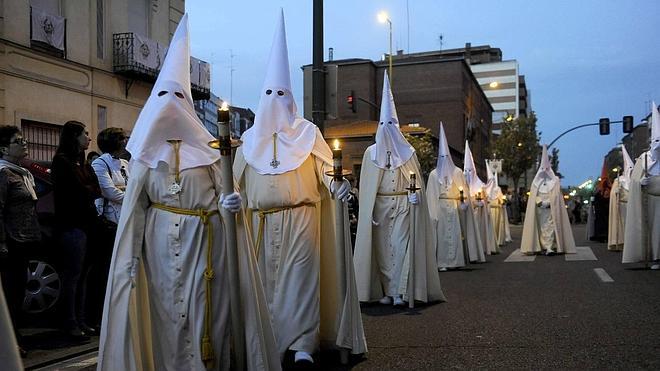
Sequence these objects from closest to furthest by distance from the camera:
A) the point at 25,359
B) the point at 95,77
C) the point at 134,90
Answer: the point at 25,359 < the point at 95,77 < the point at 134,90

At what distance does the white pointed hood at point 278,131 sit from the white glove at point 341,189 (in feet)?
1.27

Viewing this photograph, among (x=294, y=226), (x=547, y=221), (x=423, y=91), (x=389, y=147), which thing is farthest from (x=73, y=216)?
(x=423, y=91)

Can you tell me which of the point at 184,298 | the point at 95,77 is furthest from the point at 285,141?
the point at 95,77

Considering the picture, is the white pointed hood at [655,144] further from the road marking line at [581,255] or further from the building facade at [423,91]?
the building facade at [423,91]

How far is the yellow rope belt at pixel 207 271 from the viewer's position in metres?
4.39

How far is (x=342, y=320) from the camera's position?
18.8 feet

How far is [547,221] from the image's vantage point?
1736 centimetres

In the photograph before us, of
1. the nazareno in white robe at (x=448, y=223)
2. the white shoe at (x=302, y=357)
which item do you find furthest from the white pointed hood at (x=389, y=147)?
the nazareno in white robe at (x=448, y=223)

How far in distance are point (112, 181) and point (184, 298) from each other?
3.23 metres

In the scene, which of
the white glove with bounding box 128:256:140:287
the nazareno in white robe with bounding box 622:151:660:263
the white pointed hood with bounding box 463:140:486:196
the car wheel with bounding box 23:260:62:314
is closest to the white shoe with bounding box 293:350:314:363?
the white glove with bounding box 128:256:140:287

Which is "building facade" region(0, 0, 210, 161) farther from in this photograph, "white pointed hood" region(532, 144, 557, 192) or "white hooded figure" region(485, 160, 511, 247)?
"white pointed hood" region(532, 144, 557, 192)

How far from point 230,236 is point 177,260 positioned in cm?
44

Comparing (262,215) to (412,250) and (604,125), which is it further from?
(604,125)

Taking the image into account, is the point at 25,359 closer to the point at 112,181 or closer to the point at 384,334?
the point at 112,181
